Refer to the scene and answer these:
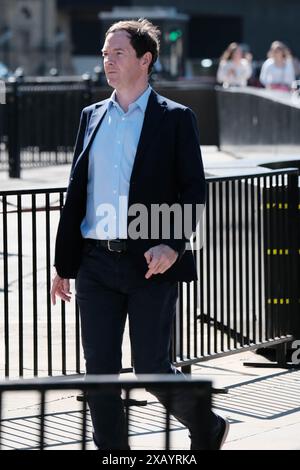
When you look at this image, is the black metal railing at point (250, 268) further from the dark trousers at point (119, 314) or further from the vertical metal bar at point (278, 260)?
the dark trousers at point (119, 314)

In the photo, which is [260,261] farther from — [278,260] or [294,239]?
[294,239]

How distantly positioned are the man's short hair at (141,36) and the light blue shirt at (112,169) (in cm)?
17

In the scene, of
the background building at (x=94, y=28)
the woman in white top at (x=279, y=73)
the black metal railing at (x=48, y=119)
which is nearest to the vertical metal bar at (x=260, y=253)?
the black metal railing at (x=48, y=119)

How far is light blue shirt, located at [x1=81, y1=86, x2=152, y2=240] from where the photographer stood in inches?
211

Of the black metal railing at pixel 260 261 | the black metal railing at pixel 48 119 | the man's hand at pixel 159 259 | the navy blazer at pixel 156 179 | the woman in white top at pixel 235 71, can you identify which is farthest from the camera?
the woman in white top at pixel 235 71

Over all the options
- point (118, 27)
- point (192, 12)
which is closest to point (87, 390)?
point (118, 27)

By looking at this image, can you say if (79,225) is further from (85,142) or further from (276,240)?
(276,240)

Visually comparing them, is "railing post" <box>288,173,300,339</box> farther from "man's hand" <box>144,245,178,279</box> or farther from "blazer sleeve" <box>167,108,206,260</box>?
"man's hand" <box>144,245,178,279</box>

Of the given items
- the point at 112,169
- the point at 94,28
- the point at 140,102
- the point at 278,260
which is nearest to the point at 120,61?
the point at 140,102

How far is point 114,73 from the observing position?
5430 mm

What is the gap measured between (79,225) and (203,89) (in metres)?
20.1

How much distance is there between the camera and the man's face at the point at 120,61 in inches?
213

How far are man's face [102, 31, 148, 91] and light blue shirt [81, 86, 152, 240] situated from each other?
0.29 ft

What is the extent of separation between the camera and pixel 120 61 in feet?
17.8
